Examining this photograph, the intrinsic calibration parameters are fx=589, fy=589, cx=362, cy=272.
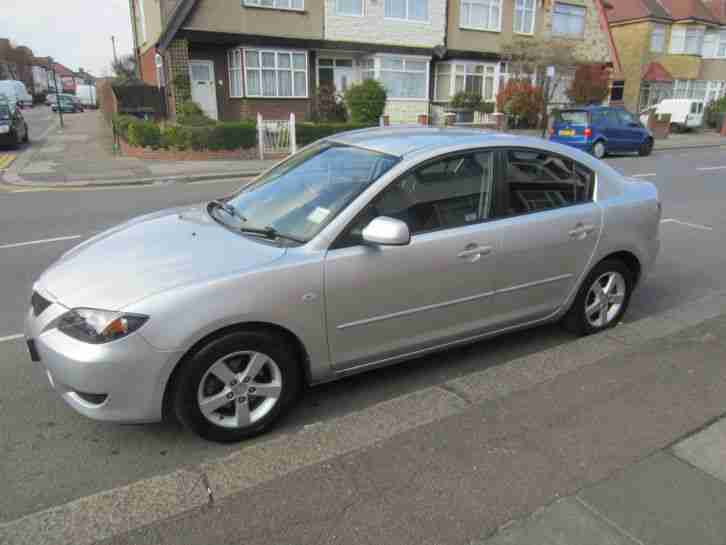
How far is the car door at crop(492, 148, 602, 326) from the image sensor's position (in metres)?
3.94

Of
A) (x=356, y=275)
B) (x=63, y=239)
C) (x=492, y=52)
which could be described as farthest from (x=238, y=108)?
(x=356, y=275)

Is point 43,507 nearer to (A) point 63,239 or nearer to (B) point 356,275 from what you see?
(B) point 356,275

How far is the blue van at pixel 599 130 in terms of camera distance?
807 inches

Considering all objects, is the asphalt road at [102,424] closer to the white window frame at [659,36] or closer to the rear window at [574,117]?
the rear window at [574,117]

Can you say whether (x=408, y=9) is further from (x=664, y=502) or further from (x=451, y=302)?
(x=664, y=502)

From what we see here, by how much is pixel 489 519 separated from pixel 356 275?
1.42 meters

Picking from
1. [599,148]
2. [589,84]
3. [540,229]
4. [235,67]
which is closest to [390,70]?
[235,67]

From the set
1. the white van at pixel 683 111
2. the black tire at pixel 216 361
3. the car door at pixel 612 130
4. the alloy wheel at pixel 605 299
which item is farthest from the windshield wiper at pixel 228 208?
the white van at pixel 683 111

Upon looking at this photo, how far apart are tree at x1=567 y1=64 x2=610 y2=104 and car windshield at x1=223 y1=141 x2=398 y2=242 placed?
30207 mm

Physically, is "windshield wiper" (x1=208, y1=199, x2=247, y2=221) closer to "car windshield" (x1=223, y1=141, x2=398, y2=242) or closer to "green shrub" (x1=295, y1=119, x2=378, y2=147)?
"car windshield" (x1=223, y1=141, x2=398, y2=242)

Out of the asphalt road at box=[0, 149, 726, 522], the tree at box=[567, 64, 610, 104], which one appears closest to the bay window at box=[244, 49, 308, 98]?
the tree at box=[567, 64, 610, 104]

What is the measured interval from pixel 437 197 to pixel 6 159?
17.8 meters

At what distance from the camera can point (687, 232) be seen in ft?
28.1

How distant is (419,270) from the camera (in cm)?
353
